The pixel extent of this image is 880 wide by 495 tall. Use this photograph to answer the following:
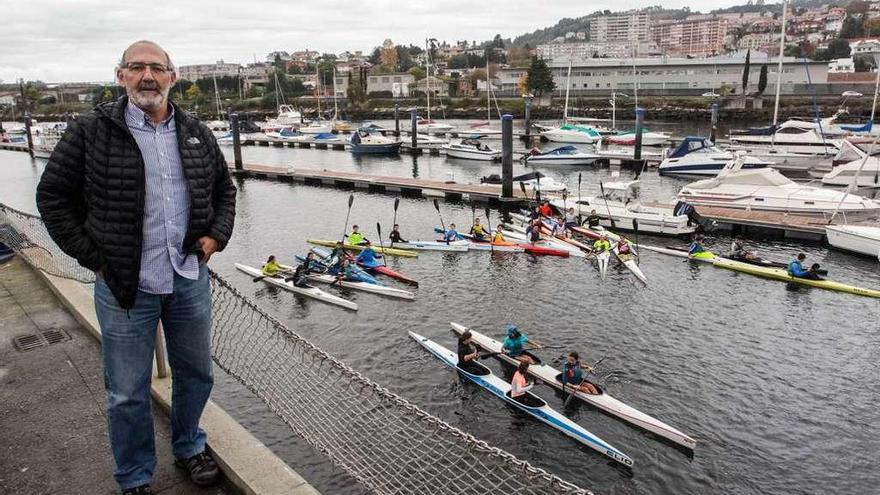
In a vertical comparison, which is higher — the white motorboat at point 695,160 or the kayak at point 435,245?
the white motorboat at point 695,160

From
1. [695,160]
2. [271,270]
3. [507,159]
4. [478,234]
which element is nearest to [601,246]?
[478,234]

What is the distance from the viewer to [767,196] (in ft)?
114

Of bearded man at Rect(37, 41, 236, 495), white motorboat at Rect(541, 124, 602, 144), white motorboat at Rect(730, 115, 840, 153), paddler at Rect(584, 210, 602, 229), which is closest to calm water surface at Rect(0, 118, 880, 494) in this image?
paddler at Rect(584, 210, 602, 229)

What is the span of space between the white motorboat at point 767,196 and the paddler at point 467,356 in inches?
1011

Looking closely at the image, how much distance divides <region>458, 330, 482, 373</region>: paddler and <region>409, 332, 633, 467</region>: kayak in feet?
0.28

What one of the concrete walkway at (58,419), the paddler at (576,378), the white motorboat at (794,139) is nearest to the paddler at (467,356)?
the paddler at (576,378)

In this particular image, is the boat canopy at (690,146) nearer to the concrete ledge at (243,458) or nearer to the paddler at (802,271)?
the paddler at (802,271)

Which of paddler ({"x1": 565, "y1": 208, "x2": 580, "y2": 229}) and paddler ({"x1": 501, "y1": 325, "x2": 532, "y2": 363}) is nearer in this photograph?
paddler ({"x1": 501, "y1": 325, "x2": 532, "y2": 363})

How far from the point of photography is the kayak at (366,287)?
76.3 ft

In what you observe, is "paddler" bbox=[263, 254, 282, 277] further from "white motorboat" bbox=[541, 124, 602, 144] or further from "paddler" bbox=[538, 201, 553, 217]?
"white motorboat" bbox=[541, 124, 602, 144]

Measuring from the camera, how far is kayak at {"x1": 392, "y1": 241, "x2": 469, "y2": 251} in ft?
97.4

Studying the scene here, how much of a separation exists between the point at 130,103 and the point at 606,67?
13624cm

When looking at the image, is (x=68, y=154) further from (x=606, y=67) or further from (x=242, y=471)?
(x=606, y=67)

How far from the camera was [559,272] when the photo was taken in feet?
85.6
